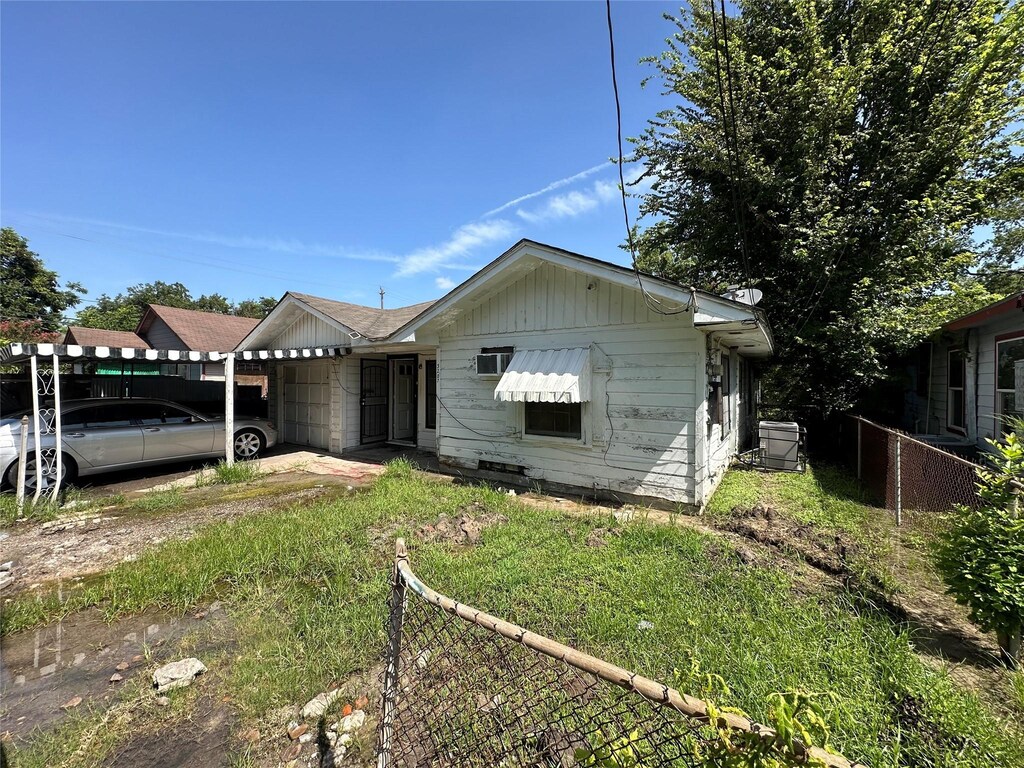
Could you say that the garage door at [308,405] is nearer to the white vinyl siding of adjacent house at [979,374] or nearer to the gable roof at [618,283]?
the gable roof at [618,283]

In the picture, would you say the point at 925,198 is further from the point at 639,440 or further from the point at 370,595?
the point at 370,595

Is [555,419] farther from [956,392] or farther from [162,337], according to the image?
[162,337]

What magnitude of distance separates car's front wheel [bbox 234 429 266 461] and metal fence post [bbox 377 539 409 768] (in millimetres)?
9000

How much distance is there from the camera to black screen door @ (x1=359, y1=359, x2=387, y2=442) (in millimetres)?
10234

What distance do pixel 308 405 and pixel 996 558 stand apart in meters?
11.9

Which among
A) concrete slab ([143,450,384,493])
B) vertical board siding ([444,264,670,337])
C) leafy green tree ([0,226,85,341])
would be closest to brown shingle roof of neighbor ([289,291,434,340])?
vertical board siding ([444,264,670,337])

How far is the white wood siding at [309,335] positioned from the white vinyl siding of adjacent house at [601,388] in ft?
11.7

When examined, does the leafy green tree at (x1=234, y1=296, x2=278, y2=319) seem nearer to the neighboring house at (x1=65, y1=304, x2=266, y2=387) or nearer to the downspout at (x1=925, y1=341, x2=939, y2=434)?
the neighboring house at (x1=65, y1=304, x2=266, y2=387)

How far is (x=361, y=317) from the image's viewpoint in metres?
10.5

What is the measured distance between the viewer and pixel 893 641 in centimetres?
263

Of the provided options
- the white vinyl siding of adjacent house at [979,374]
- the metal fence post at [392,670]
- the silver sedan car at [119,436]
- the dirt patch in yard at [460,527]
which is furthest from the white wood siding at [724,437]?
the silver sedan car at [119,436]

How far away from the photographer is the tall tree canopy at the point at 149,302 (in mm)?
27031

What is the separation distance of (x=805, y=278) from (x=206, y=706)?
12.6 m

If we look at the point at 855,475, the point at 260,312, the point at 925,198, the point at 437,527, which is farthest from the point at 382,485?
the point at 260,312
